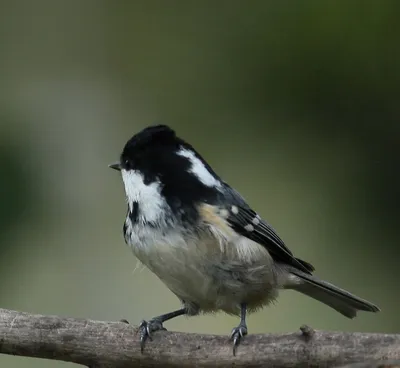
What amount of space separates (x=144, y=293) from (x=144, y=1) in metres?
1.35

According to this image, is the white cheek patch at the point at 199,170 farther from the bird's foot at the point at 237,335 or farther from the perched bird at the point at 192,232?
the bird's foot at the point at 237,335

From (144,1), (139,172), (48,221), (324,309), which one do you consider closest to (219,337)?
(139,172)

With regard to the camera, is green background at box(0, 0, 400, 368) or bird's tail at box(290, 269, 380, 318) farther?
green background at box(0, 0, 400, 368)

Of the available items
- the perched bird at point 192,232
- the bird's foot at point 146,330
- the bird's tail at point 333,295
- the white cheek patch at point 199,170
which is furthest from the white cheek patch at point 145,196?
the bird's tail at point 333,295

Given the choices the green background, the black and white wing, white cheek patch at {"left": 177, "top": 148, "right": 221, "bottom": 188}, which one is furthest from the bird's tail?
the green background

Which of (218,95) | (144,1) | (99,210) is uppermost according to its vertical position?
(144,1)

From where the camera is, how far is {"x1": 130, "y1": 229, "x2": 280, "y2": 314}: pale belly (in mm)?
1581

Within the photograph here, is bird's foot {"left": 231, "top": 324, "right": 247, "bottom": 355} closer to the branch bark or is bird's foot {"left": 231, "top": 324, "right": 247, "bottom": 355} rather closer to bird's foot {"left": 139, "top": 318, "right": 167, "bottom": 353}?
the branch bark

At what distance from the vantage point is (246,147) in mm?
3180

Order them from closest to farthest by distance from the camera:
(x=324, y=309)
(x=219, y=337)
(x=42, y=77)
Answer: (x=219, y=337), (x=324, y=309), (x=42, y=77)

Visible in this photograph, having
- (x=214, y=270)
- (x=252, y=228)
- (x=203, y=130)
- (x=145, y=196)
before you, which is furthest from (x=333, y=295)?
(x=203, y=130)

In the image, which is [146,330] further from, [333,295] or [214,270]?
[333,295]

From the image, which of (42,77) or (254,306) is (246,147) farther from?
(254,306)

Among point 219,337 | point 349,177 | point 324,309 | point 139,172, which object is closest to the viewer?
point 219,337
